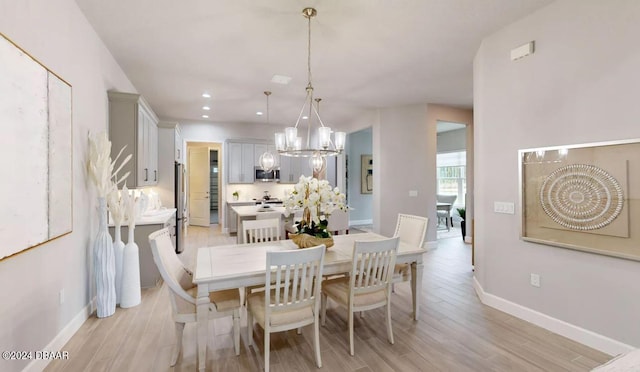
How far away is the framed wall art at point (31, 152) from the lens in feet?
5.35

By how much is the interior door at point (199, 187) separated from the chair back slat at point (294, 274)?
23.2 ft

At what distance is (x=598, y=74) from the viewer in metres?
2.30

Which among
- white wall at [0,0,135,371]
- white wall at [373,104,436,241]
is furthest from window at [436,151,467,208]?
white wall at [0,0,135,371]

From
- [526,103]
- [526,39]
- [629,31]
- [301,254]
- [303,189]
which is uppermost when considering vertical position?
[526,39]

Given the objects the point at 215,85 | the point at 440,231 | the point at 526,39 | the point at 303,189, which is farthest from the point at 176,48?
the point at 440,231

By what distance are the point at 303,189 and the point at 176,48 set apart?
240cm

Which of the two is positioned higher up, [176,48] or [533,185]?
[176,48]

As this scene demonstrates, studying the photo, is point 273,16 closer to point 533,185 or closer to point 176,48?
point 176,48

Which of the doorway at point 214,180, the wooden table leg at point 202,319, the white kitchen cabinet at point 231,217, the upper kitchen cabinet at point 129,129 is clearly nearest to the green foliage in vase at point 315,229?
the wooden table leg at point 202,319

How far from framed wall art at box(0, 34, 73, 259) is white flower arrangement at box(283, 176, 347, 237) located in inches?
68.9

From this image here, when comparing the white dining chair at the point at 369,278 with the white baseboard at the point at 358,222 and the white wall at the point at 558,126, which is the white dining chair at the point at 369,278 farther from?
the white baseboard at the point at 358,222

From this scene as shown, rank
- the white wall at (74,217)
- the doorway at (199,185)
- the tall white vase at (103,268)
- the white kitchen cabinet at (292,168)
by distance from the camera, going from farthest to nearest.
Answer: the doorway at (199,185), the white kitchen cabinet at (292,168), the tall white vase at (103,268), the white wall at (74,217)

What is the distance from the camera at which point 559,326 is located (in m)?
2.54

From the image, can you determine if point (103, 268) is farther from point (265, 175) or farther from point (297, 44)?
point (265, 175)
